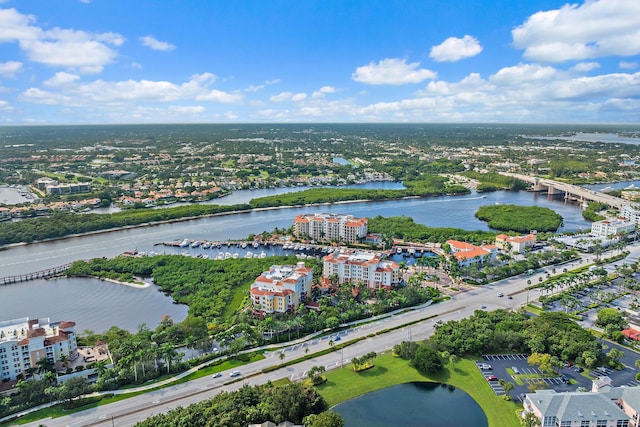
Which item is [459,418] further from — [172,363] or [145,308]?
[145,308]

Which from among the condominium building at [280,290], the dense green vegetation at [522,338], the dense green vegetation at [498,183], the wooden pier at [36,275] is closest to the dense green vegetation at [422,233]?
the condominium building at [280,290]

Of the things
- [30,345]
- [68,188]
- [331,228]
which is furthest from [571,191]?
[68,188]

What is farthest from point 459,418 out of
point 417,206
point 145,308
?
point 417,206

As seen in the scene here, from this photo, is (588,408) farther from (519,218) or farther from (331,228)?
(519,218)

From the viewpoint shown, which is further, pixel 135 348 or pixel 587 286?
pixel 587 286

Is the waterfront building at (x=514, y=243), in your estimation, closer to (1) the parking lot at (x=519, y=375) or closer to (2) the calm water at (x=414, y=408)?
(1) the parking lot at (x=519, y=375)

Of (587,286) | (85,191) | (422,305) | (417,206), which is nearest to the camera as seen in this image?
(422,305)

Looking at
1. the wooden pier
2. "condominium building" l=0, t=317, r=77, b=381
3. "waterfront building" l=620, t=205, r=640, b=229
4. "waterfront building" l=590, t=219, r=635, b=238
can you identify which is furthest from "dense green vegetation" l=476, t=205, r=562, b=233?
the wooden pier

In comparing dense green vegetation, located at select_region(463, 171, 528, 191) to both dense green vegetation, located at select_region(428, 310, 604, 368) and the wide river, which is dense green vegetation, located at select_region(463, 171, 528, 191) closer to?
the wide river
